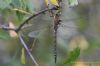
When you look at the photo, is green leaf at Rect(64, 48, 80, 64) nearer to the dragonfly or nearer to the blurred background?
the dragonfly

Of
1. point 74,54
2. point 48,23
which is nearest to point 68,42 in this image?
point 48,23

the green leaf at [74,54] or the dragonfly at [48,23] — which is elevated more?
the dragonfly at [48,23]

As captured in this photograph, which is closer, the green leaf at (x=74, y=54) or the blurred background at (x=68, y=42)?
the green leaf at (x=74, y=54)

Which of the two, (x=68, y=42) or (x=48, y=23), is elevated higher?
(x=48, y=23)

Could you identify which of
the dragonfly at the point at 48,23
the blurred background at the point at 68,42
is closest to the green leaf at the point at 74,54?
the dragonfly at the point at 48,23

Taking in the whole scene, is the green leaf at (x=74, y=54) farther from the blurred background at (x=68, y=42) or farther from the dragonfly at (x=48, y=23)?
the blurred background at (x=68, y=42)

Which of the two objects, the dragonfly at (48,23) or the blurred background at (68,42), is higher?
the dragonfly at (48,23)

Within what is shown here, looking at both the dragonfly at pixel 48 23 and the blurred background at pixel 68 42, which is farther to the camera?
the blurred background at pixel 68 42

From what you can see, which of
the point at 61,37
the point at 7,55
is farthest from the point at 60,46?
the point at 7,55

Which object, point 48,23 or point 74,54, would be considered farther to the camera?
point 48,23

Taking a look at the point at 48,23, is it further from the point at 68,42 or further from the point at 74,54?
the point at 68,42

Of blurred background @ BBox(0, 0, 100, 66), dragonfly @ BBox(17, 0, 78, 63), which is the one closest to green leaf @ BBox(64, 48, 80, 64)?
dragonfly @ BBox(17, 0, 78, 63)

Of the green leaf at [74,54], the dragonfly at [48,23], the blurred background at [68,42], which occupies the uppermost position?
the dragonfly at [48,23]
